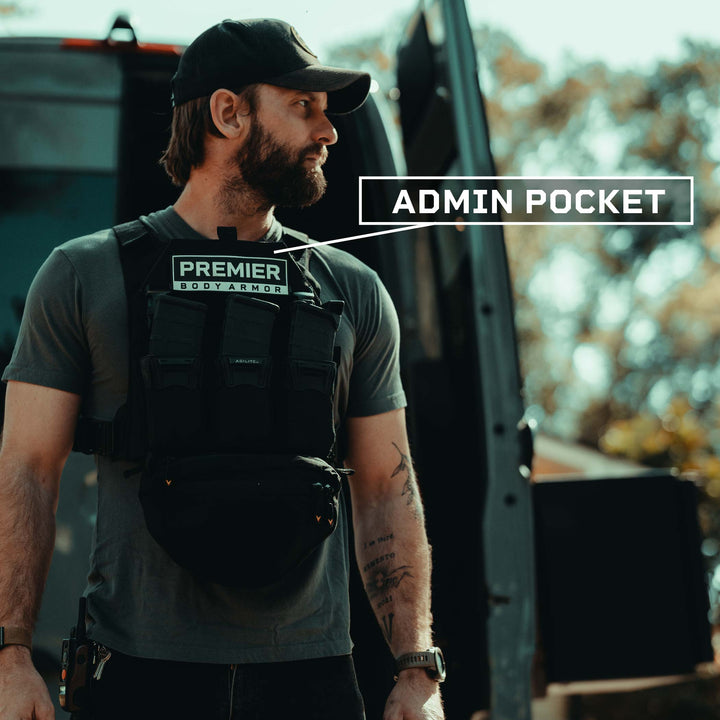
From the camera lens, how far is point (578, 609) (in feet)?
8.25

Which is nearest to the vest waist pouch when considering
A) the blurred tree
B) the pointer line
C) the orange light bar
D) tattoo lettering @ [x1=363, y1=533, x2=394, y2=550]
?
tattoo lettering @ [x1=363, y1=533, x2=394, y2=550]

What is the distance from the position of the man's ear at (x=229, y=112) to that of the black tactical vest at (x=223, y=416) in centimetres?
22

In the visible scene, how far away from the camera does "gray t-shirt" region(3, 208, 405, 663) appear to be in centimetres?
169

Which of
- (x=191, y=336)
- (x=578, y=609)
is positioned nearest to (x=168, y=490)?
(x=191, y=336)

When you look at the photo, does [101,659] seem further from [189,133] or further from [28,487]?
[189,133]

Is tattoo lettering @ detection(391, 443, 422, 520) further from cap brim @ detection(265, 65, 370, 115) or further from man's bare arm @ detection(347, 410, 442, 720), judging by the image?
cap brim @ detection(265, 65, 370, 115)

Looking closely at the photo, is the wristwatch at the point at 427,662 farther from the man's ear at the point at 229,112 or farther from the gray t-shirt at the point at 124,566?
the man's ear at the point at 229,112

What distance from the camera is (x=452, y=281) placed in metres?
2.75

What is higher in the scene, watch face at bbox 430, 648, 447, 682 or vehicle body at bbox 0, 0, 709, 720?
vehicle body at bbox 0, 0, 709, 720

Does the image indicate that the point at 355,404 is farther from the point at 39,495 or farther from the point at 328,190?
the point at 328,190

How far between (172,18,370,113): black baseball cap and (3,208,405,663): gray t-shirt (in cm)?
34

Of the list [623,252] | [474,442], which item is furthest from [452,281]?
[623,252]

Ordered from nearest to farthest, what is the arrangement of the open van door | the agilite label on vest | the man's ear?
the agilite label on vest < the man's ear < the open van door

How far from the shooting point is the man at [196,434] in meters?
1.67
